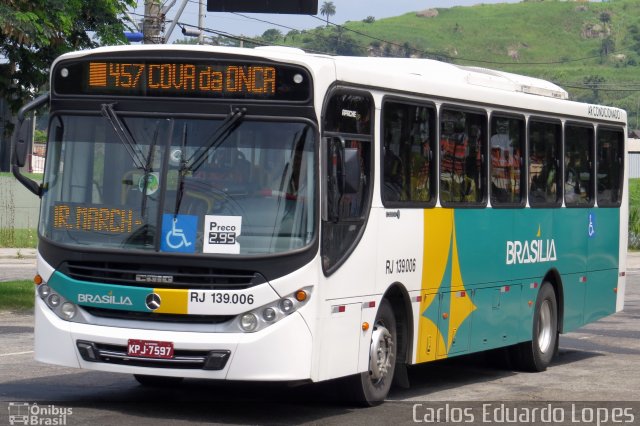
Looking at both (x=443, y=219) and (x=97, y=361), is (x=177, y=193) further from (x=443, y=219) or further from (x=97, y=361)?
(x=443, y=219)

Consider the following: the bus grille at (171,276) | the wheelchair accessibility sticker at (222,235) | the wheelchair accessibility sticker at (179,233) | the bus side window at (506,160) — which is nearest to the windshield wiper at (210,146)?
the wheelchair accessibility sticker at (179,233)

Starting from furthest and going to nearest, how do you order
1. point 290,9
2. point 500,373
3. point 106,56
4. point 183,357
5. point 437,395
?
point 290,9 < point 500,373 < point 437,395 < point 106,56 < point 183,357

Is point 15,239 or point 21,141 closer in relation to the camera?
point 21,141

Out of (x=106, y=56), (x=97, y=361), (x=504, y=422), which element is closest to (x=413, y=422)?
(x=504, y=422)

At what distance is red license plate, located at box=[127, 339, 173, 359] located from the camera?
10164mm

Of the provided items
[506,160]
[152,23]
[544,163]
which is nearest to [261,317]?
[506,160]

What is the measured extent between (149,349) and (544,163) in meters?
6.63

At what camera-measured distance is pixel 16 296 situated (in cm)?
2245

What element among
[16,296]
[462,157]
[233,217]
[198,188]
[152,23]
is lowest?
[16,296]

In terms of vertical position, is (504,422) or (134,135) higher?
(134,135)

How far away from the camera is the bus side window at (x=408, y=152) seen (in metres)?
11.8

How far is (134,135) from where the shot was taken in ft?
34.8

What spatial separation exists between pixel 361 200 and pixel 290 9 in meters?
20.8

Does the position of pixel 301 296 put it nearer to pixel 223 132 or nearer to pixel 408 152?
pixel 223 132
